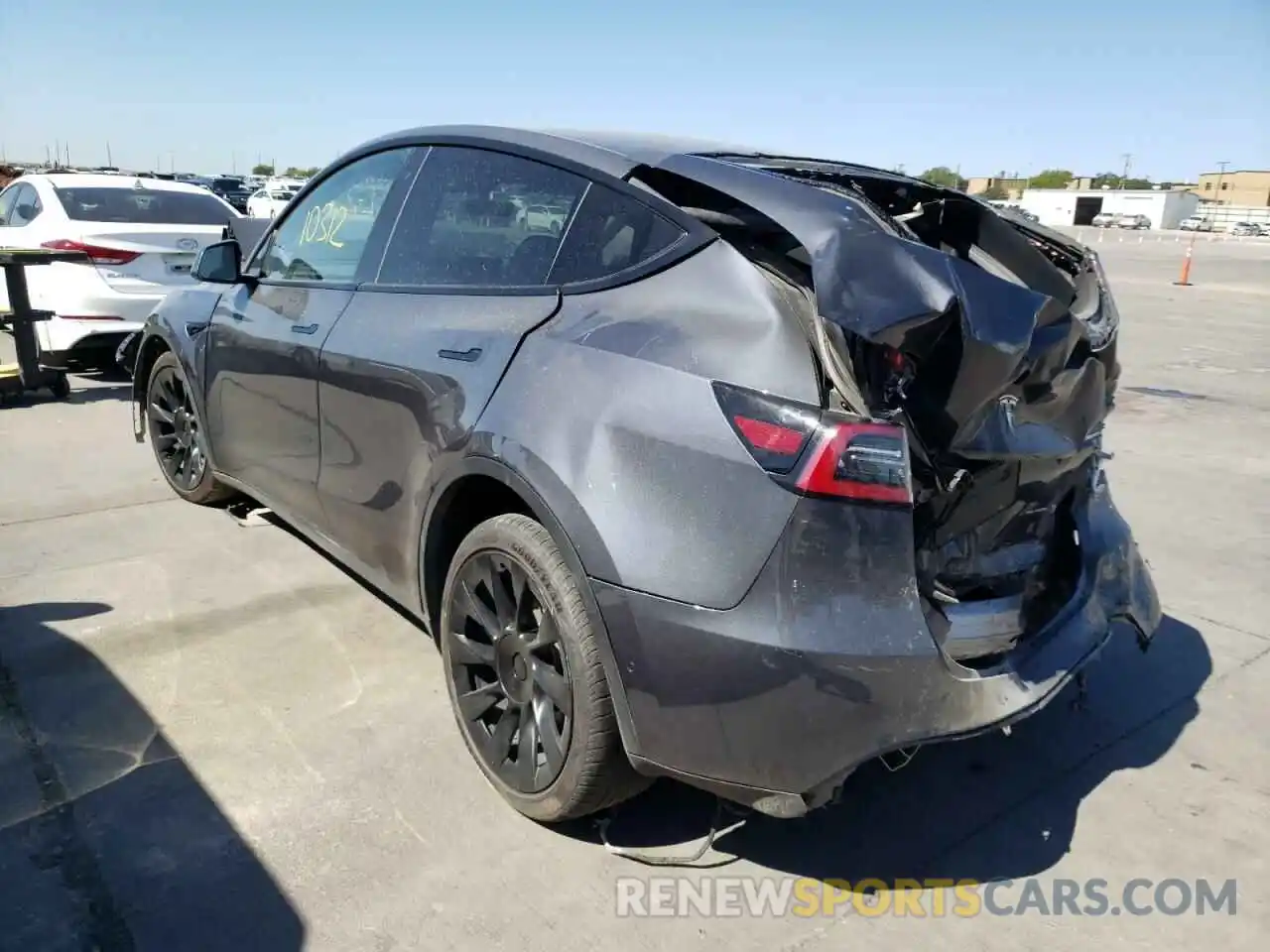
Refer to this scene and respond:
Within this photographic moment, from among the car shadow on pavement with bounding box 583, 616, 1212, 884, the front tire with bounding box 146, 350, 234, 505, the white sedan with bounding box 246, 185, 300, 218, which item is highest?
the front tire with bounding box 146, 350, 234, 505

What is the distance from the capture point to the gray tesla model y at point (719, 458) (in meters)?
2.07

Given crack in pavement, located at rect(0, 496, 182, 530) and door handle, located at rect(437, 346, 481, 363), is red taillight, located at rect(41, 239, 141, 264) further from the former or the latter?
door handle, located at rect(437, 346, 481, 363)

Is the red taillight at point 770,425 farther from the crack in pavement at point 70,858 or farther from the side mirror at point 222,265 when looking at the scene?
the side mirror at point 222,265

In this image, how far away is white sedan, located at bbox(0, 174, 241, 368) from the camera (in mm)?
7262

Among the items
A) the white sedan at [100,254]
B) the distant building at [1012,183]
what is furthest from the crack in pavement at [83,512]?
the distant building at [1012,183]

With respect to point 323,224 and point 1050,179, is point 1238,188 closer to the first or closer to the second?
point 1050,179

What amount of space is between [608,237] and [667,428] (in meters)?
0.68

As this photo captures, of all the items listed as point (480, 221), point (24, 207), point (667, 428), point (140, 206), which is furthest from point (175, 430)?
point (24, 207)

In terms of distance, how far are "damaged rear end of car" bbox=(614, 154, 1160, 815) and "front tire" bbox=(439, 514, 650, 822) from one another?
0.30 metres

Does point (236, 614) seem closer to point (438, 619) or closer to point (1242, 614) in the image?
point (438, 619)

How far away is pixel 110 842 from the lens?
8.15 feet

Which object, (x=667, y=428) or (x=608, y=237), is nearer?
(x=667, y=428)

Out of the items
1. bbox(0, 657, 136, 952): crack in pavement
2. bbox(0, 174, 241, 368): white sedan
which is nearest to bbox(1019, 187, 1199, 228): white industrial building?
bbox(0, 174, 241, 368): white sedan

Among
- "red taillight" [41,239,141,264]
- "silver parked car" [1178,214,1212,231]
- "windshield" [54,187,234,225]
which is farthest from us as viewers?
"silver parked car" [1178,214,1212,231]
